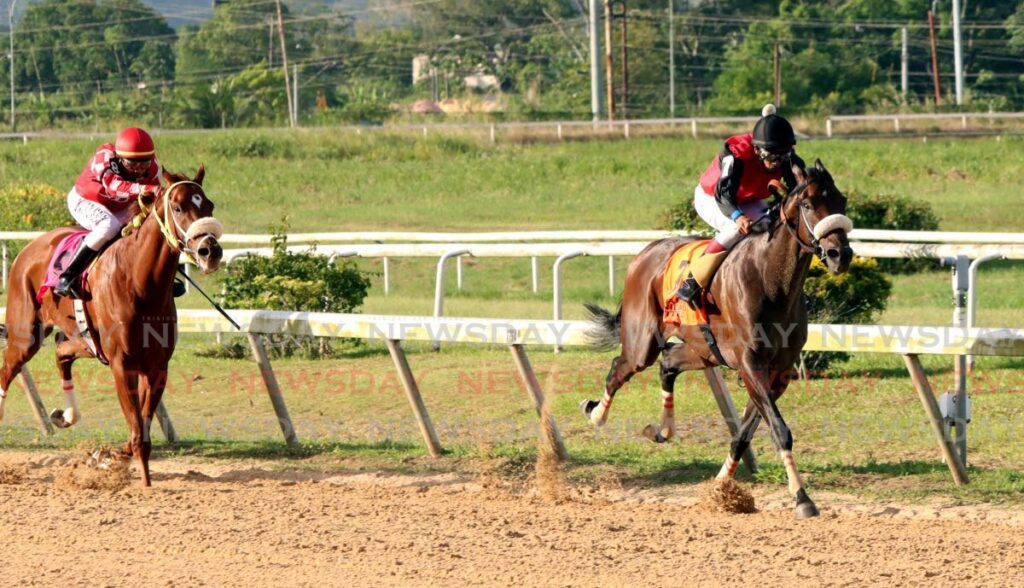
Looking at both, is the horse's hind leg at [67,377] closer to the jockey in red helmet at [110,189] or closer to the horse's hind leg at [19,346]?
the horse's hind leg at [19,346]

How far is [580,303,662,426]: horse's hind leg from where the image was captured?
7.82m

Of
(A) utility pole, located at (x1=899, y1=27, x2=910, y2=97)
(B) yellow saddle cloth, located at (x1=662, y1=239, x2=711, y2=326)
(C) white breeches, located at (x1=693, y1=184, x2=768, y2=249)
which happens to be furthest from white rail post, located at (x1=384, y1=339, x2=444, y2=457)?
(A) utility pole, located at (x1=899, y1=27, x2=910, y2=97)

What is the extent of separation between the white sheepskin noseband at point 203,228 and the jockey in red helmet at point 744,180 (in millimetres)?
2449

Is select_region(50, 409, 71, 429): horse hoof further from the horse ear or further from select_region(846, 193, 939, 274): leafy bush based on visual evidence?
select_region(846, 193, 939, 274): leafy bush

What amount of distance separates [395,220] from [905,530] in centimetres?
2219

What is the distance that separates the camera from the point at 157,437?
31.1 ft

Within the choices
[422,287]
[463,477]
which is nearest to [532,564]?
[463,477]

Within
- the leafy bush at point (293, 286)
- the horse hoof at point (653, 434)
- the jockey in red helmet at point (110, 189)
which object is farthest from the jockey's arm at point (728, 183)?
the leafy bush at point (293, 286)

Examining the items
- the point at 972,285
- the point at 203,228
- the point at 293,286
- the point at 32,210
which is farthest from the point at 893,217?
the point at 203,228

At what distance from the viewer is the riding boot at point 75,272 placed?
8180mm

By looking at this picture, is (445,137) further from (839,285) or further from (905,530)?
(905,530)

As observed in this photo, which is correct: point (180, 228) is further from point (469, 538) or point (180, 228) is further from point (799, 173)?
point (799, 173)

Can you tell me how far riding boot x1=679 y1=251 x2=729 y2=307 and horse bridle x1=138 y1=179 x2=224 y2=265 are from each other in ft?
7.93

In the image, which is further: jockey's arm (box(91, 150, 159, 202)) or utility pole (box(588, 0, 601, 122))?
utility pole (box(588, 0, 601, 122))
